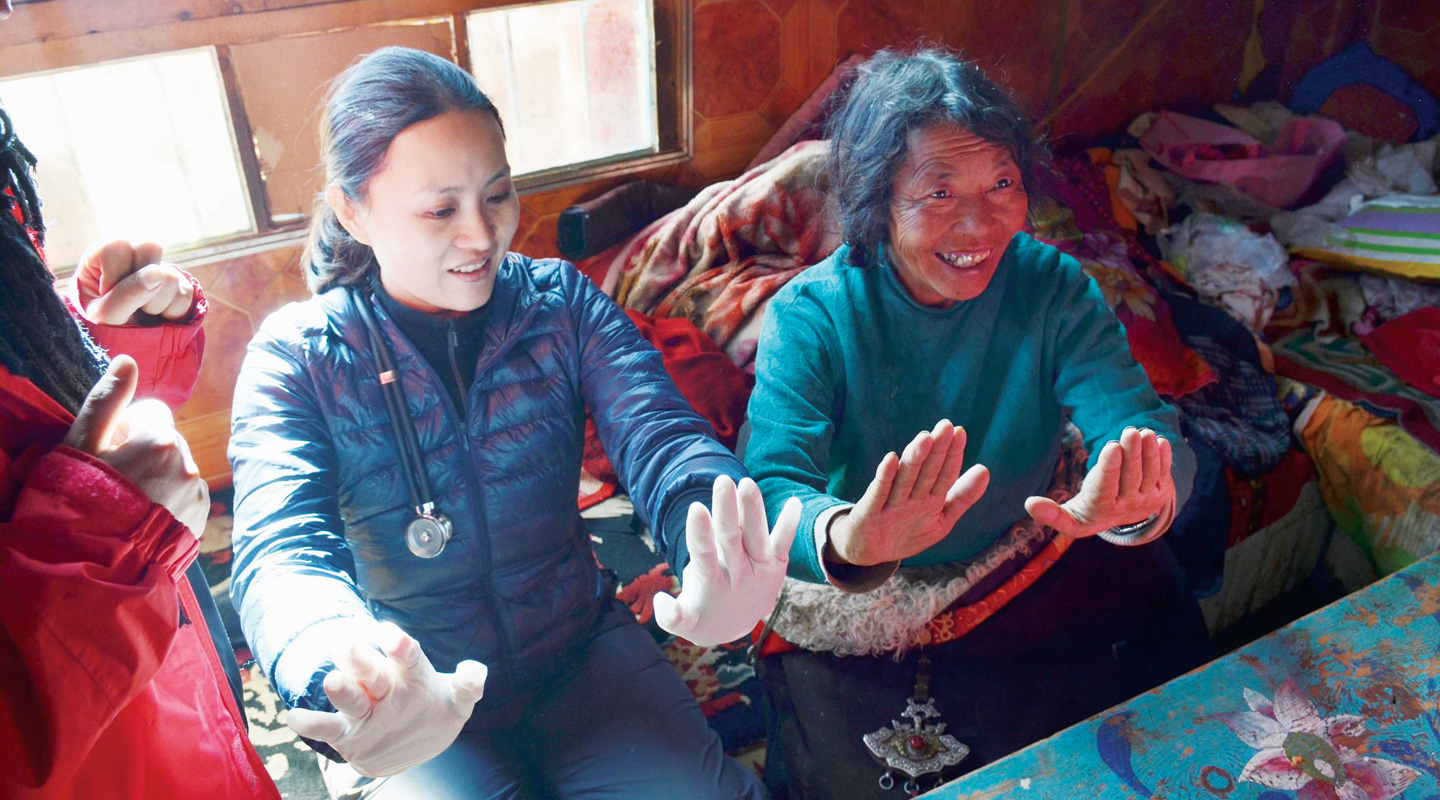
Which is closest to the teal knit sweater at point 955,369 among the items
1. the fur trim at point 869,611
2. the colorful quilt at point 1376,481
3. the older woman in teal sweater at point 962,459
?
the older woman in teal sweater at point 962,459

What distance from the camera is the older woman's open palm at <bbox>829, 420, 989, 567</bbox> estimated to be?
38.9 inches

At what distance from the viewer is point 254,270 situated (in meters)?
1.51

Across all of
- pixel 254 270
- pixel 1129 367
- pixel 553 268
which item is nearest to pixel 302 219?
pixel 254 270

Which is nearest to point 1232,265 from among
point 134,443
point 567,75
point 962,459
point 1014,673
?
point 1014,673

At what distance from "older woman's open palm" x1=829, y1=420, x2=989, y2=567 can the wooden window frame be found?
766 mm

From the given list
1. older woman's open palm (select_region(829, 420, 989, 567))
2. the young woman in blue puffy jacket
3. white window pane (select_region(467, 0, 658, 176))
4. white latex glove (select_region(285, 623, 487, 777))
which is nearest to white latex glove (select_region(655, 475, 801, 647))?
the young woman in blue puffy jacket

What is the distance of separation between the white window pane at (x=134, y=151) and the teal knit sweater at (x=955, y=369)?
2.58 ft

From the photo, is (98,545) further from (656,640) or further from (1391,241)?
(1391,241)

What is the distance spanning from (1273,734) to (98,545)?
1302 millimetres

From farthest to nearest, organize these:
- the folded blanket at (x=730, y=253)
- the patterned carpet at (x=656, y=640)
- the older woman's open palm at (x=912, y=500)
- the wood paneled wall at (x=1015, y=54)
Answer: the folded blanket at (x=730, y=253), the wood paneled wall at (x=1015, y=54), the patterned carpet at (x=656, y=640), the older woman's open palm at (x=912, y=500)

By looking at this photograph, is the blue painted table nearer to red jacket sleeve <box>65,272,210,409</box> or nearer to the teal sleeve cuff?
the teal sleeve cuff

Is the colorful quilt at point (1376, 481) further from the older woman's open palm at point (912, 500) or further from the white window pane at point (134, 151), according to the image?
the white window pane at point (134, 151)

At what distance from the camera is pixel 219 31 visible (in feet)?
4.72

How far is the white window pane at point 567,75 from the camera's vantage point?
4.72 ft
